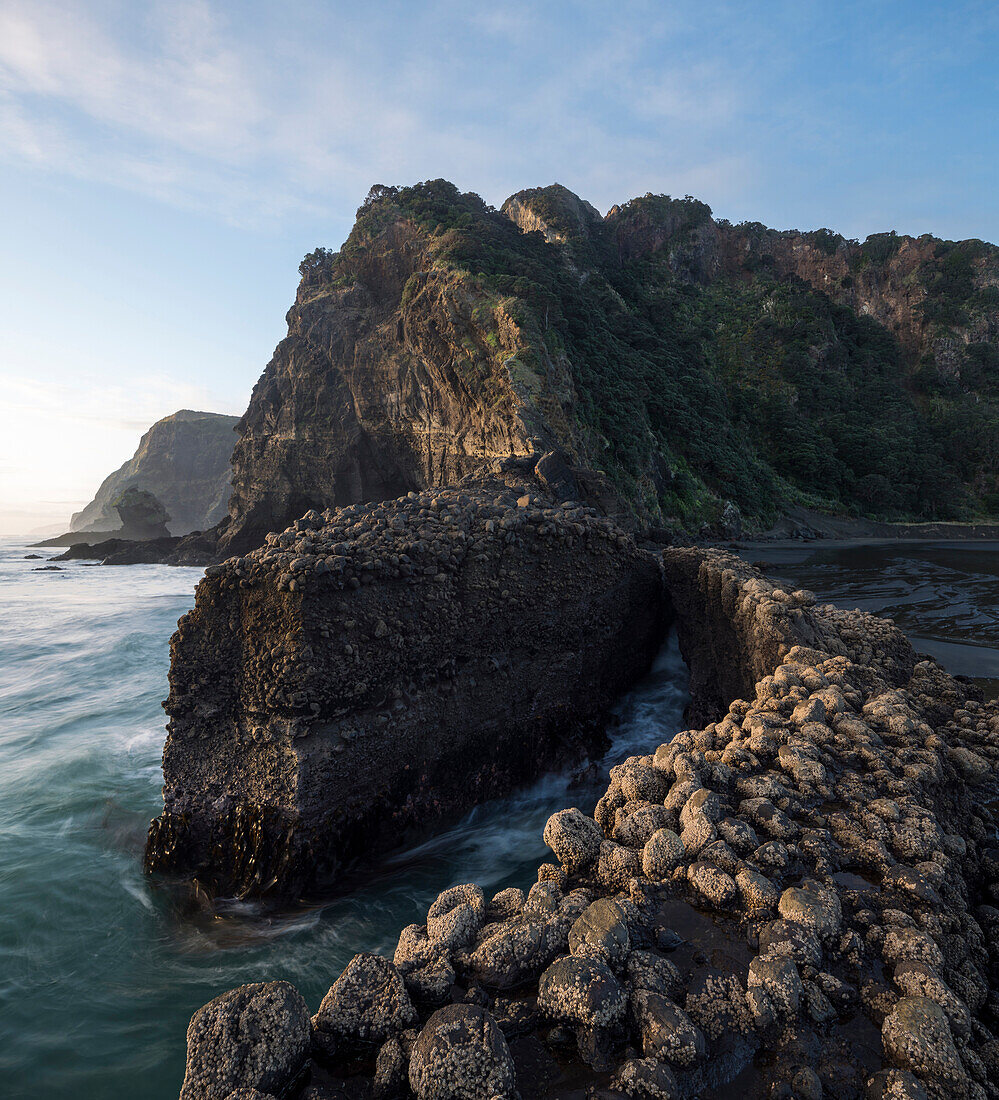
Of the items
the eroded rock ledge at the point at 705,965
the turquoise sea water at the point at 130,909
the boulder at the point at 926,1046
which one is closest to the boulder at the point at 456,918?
the eroded rock ledge at the point at 705,965

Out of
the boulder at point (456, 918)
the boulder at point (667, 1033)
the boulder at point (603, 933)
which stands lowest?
the boulder at point (456, 918)

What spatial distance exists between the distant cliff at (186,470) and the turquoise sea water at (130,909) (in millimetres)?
83633

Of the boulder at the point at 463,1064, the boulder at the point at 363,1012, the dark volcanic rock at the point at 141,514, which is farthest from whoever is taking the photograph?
the dark volcanic rock at the point at 141,514

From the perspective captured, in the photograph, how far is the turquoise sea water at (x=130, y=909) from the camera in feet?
10.1

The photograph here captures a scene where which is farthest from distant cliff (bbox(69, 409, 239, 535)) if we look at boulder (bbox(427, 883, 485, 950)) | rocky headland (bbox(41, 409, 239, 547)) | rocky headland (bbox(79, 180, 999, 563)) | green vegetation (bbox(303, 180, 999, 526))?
boulder (bbox(427, 883, 485, 950))

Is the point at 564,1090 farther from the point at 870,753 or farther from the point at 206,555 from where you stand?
the point at 206,555

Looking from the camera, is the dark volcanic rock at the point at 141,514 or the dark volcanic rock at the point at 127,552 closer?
the dark volcanic rock at the point at 127,552

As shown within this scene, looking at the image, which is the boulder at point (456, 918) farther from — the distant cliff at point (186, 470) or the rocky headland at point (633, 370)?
the distant cliff at point (186, 470)

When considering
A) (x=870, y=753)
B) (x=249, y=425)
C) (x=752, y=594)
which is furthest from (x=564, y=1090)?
(x=249, y=425)

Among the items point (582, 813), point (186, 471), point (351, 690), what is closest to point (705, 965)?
point (582, 813)

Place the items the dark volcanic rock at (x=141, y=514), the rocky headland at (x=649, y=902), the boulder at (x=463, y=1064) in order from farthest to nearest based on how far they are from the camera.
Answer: the dark volcanic rock at (x=141, y=514), the rocky headland at (x=649, y=902), the boulder at (x=463, y=1064)

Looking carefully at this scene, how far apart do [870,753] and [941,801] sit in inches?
14.6

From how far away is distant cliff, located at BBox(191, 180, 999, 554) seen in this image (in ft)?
79.1

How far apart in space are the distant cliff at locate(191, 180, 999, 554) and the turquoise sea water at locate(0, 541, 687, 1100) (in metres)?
8.49
